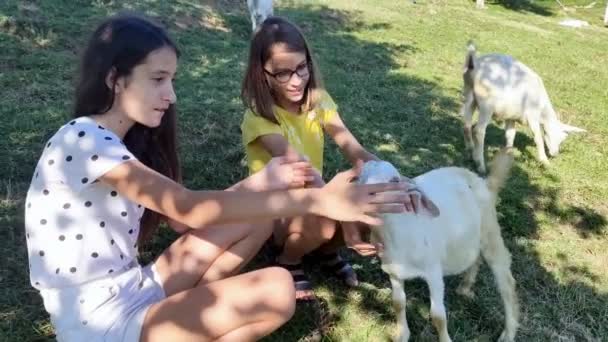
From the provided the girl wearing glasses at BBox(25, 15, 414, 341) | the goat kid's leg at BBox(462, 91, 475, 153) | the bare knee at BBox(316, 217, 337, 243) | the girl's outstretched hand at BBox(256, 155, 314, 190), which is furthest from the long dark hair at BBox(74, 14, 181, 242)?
the goat kid's leg at BBox(462, 91, 475, 153)

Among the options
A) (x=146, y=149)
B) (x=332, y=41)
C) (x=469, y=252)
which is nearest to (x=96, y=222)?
(x=146, y=149)

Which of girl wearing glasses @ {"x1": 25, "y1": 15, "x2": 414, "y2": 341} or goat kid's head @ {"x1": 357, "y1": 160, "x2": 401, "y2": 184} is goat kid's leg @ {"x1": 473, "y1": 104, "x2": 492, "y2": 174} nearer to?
goat kid's head @ {"x1": 357, "y1": 160, "x2": 401, "y2": 184}

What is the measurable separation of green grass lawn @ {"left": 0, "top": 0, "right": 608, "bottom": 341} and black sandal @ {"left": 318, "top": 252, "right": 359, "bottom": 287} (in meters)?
0.06

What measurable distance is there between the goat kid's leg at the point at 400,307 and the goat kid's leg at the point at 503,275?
520 millimetres

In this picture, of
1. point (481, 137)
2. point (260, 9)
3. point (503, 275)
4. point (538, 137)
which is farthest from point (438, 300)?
point (260, 9)

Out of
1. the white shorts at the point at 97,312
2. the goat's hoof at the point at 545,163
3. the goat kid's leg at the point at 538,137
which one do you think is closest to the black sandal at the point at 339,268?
the white shorts at the point at 97,312

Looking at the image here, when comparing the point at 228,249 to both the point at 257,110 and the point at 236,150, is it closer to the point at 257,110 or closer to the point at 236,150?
the point at 257,110

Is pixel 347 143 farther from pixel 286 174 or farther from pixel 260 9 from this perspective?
pixel 260 9

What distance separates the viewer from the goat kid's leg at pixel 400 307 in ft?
8.97

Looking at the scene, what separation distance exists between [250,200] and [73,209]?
26.4 inches

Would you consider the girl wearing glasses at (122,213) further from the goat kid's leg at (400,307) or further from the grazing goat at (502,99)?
the grazing goat at (502,99)

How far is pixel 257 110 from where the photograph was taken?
3.19 meters

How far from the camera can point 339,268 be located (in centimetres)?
344

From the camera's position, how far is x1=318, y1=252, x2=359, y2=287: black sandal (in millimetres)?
3375
